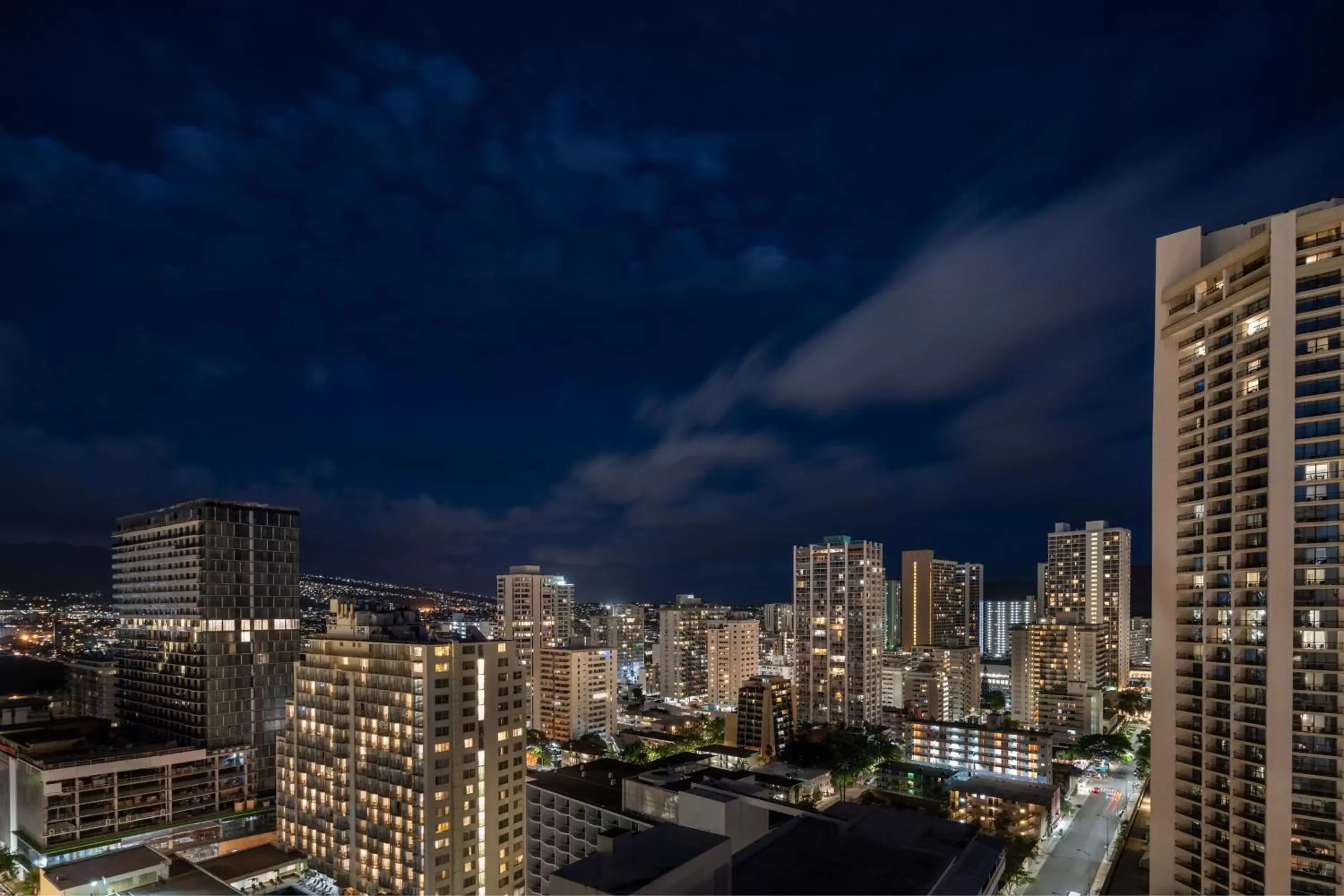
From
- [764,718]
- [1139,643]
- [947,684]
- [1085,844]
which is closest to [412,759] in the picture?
[764,718]

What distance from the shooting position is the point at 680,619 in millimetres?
164000

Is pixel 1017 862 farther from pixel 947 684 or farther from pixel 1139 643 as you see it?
pixel 1139 643

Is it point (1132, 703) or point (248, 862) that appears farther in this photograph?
point (1132, 703)

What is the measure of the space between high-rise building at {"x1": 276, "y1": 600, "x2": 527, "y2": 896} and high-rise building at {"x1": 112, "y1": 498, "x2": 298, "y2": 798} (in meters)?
15.7

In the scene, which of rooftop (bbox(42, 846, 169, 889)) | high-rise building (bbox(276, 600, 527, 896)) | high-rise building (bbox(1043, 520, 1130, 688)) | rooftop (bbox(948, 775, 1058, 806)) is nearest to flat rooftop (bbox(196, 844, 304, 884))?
high-rise building (bbox(276, 600, 527, 896))

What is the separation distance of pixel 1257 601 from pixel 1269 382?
10435mm

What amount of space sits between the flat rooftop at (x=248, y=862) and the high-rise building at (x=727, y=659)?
101 m

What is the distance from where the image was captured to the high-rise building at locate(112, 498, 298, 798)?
65875mm

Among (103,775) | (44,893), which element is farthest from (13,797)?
(44,893)

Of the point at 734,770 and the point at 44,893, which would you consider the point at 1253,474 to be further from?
the point at 44,893

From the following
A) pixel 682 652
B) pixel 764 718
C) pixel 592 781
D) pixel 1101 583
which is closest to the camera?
pixel 592 781

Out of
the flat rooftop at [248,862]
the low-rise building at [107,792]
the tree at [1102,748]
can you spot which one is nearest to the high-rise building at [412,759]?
the flat rooftop at [248,862]

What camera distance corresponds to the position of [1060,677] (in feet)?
391

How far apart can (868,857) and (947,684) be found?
368ft
